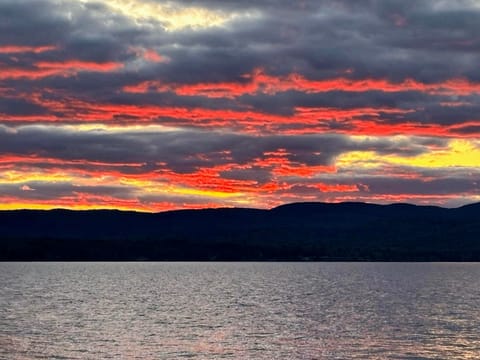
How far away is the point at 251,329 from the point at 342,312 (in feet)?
109

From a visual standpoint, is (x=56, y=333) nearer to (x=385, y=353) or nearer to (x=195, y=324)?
(x=195, y=324)

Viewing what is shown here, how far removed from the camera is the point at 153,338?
9938cm

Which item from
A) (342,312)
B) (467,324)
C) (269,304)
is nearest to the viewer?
(467,324)

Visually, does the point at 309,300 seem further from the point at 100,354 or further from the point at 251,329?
the point at 100,354

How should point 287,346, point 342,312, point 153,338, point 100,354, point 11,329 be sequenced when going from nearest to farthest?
1. point 100,354
2. point 287,346
3. point 153,338
4. point 11,329
5. point 342,312

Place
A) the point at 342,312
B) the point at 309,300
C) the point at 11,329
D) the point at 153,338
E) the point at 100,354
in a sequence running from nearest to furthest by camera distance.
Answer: the point at 100,354 < the point at 153,338 < the point at 11,329 < the point at 342,312 < the point at 309,300

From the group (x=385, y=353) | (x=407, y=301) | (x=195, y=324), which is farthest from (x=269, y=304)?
(x=385, y=353)

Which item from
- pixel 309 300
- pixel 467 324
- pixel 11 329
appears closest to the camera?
pixel 11 329

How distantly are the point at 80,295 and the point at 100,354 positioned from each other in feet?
340

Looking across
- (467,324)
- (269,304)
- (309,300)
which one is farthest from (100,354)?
(309,300)

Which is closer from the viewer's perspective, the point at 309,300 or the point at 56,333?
the point at 56,333

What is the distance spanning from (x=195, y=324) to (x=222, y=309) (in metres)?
28.2

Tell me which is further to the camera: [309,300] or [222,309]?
[309,300]

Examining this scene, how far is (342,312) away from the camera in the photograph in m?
139
